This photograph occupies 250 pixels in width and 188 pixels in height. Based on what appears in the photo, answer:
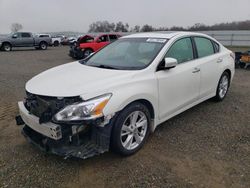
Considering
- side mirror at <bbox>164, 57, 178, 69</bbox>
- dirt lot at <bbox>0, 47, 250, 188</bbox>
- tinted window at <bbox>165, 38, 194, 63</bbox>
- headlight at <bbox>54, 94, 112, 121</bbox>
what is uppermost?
tinted window at <bbox>165, 38, 194, 63</bbox>

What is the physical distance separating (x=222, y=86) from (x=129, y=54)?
2.55m

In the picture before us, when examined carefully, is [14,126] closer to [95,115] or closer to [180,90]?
[95,115]

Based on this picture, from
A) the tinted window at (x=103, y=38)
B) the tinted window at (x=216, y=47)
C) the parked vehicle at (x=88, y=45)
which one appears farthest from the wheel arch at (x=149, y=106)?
the tinted window at (x=103, y=38)

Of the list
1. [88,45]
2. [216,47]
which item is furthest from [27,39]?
Result: [216,47]

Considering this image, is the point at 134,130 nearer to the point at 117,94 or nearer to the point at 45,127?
the point at 117,94

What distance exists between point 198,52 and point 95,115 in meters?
2.56

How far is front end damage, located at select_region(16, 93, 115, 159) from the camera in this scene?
2.59 m

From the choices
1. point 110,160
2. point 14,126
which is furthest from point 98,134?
point 14,126

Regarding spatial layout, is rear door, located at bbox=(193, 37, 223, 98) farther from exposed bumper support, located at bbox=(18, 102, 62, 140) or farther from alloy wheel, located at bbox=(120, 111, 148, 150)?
exposed bumper support, located at bbox=(18, 102, 62, 140)

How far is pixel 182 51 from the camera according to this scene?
3.94 metres

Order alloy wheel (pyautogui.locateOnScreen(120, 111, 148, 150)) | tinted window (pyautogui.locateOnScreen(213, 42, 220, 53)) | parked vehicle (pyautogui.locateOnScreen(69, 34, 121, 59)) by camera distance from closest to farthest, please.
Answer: alloy wheel (pyautogui.locateOnScreen(120, 111, 148, 150)) < tinted window (pyautogui.locateOnScreen(213, 42, 220, 53)) < parked vehicle (pyautogui.locateOnScreen(69, 34, 121, 59))

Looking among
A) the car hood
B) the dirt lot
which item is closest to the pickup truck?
the dirt lot

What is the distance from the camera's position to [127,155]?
3061mm

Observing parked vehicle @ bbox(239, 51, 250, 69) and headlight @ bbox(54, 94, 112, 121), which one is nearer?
headlight @ bbox(54, 94, 112, 121)
